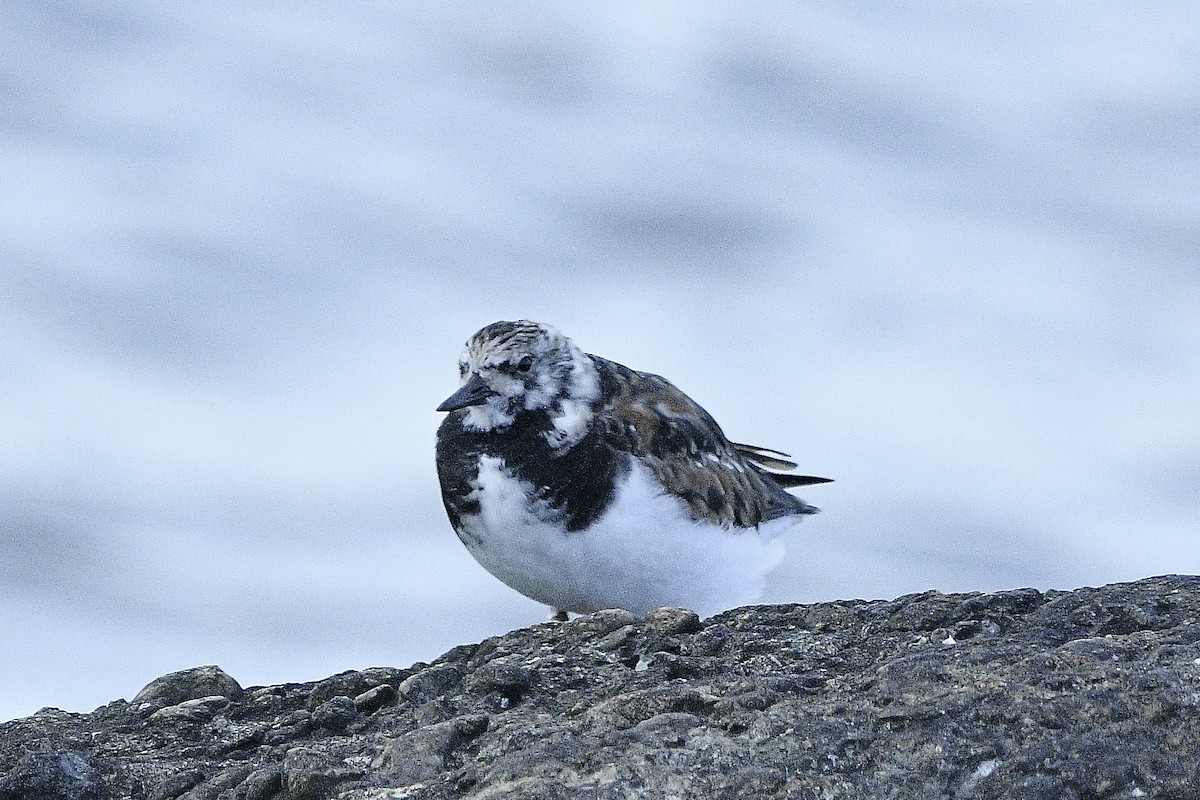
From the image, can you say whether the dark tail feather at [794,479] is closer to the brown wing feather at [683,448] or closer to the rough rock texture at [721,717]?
the brown wing feather at [683,448]

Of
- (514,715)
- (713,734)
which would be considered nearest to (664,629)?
(514,715)

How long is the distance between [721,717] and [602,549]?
1.96 meters

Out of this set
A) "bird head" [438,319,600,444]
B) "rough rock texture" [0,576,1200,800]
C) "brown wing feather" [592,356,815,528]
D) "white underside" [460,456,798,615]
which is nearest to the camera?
"rough rock texture" [0,576,1200,800]

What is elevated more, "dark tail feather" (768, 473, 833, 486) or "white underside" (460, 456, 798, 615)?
"dark tail feather" (768, 473, 833, 486)

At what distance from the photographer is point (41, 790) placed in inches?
88.3

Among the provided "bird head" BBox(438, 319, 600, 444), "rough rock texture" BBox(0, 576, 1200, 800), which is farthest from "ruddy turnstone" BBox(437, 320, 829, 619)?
"rough rock texture" BBox(0, 576, 1200, 800)

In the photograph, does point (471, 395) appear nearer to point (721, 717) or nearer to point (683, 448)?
point (683, 448)

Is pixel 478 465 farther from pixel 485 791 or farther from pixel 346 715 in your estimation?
pixel 485 791

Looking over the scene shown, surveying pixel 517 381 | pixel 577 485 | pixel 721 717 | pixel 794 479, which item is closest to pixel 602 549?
pixel 577 485

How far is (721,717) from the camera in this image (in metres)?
2.07

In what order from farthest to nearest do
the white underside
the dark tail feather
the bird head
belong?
the dark tail feather, the bird head, the white underside

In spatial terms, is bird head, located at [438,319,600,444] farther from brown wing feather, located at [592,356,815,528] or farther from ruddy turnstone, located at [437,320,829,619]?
brown wing feather, located at [592,356,815,528]

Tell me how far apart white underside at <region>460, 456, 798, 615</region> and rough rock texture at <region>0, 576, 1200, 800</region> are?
3.93 ft

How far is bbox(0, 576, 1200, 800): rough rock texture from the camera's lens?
1910 millimetres
